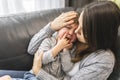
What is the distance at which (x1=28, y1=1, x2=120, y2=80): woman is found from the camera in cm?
109

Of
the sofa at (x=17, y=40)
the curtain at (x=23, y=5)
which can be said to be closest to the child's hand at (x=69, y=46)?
the sofa at (x=17, y=40)

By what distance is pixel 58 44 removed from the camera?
1.27m

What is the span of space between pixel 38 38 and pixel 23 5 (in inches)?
30.8

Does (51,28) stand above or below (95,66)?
above

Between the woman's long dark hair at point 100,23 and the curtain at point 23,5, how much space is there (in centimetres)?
104

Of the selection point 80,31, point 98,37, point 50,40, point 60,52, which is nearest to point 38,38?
point 50,40

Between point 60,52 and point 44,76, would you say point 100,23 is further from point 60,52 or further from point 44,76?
point 44,76

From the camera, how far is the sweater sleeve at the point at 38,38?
137cm

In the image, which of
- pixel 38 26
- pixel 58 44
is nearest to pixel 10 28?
pixel 38 26

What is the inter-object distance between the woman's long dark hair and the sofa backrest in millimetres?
522

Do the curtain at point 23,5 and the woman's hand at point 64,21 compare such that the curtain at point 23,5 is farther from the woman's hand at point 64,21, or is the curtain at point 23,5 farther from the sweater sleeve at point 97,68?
the sweater sleeve at point 97,68

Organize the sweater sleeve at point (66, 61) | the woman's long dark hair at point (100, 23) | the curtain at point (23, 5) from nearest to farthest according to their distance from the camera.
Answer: the woman's long dark hair at point (100, 23) → the sweater sleeve at point (66, 61) → the curtain at point (23, 5)

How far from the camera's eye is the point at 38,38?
1389 mm

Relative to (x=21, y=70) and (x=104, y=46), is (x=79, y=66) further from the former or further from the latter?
(x=21, y=70)
